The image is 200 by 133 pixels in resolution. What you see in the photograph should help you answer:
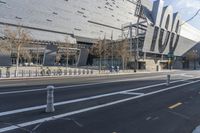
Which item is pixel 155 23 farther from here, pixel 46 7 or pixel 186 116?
pixel 186 116

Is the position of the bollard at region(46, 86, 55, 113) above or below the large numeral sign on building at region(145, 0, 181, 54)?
below

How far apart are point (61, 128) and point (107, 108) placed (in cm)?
393

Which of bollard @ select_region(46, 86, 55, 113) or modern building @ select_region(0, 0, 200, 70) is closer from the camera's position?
bollard @ select_region(46, 86, 55, 113)

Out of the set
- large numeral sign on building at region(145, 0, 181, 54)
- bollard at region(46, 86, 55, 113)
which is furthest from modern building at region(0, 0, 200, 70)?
Answer: bollard at region(46, 86, 55, 113)

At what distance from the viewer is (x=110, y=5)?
126 metres

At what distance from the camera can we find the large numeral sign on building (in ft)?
346

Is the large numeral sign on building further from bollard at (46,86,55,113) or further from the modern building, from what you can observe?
bollard at (46,86,55,113)

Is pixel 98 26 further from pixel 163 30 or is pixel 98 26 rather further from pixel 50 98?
pixel 50 98

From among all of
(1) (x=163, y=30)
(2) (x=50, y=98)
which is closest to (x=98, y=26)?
(1) (x=163, y=30)

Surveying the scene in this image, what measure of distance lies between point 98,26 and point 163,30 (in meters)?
25.3

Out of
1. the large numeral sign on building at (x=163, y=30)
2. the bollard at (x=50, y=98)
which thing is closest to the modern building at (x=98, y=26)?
the large numeral sign on building at (x=163, y=30)

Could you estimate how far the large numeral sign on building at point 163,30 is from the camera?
4151 inches

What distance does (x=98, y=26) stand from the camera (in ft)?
390

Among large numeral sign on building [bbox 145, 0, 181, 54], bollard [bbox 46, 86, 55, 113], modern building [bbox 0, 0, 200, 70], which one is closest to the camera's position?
bollard [bbox 46, 86, 55, 113]
